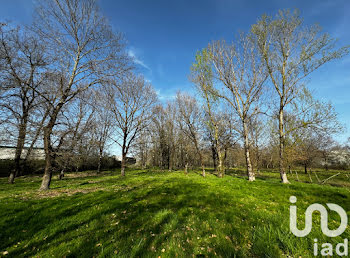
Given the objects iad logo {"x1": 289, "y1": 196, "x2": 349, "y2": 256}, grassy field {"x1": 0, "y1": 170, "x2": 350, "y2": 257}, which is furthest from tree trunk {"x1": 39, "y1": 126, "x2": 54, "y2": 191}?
iad logo {"x1": 289, "y1": 196, "x2": 349, "y2": 256}

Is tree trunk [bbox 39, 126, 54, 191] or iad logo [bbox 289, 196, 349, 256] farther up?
tree trunk [bbox 39, 126, 54, 191]

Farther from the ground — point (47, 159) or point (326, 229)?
point (47, 159)

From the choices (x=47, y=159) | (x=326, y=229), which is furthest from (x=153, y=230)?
(x=47, y=159)

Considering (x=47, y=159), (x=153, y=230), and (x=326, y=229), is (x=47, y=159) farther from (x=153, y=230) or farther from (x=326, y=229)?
(x=326, y=229)

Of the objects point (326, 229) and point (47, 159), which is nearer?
point (326, 229)

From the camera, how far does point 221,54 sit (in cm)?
1789

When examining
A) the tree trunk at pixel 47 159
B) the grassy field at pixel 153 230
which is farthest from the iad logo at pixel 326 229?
the tree trunk at pixel 47 159

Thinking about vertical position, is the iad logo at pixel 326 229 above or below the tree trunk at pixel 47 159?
below

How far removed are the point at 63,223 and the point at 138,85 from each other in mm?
23525

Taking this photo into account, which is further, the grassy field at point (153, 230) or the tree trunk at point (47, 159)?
the tree trunk at point (47, 159)

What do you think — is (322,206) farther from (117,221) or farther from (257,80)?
(257,80)

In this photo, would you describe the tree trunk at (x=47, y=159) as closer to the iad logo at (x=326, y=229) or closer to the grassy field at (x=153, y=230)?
the grassy field at (x=153, y=230)

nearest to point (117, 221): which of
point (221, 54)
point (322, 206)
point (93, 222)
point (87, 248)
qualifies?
point (93, 222)

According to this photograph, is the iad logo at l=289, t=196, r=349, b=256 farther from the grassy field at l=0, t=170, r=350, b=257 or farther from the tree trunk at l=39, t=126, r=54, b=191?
the tree trunk at l=39, t=126, r=54, b=191
